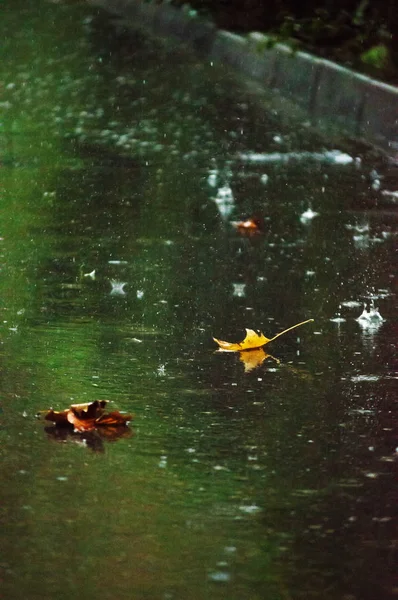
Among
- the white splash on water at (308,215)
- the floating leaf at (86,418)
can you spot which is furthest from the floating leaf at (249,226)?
the floating leaf at (86,418)

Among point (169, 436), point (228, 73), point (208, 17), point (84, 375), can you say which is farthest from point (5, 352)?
point (208, 17)

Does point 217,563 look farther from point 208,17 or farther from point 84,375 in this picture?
point 208,17

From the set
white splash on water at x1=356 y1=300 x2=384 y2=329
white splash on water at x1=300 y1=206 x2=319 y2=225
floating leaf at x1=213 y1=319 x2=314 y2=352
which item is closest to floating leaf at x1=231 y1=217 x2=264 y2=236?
white splash on water at x1=300 y1=206 x2=319 y2=225

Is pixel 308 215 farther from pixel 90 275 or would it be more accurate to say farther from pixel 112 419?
pixel 112 419

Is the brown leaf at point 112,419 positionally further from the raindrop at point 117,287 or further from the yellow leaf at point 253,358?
the raindrop at point 117,287

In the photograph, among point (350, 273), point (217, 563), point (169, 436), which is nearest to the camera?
point (217, 563)

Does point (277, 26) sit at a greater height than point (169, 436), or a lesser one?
lesser
